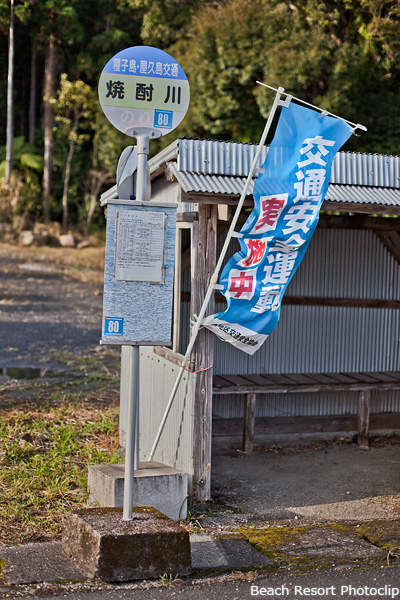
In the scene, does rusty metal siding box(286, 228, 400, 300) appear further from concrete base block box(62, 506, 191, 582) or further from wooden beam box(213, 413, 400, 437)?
concrete base block box(62, 506, 191, 582)

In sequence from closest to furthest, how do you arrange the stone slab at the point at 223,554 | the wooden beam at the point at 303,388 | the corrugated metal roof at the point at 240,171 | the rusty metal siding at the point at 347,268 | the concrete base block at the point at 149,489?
1. the stone slab at the point at 223,554
2. the concrete base block at the point at 149,489
3. the corrugated metal roof at the point at 240,171
4. the wooden beam at the point at 303,388
5. the rusty metal siding at the point at 347,268

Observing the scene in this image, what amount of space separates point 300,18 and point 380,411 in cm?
1659

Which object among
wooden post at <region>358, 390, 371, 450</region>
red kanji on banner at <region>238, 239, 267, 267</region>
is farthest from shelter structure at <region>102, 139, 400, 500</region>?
red kanji on banner at <region>238, 239, 267, 267</region>

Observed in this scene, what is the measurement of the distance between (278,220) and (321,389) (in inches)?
103

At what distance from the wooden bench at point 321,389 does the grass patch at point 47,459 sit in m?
1.36

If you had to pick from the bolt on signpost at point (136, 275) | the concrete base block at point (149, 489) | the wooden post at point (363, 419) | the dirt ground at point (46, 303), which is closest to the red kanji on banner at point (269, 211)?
the bolt on signpost at point (136, 275)

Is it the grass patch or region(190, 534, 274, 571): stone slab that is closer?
region(190, 534, 274, 571): stone slab

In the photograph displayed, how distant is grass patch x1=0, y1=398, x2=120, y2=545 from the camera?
17.2 ft

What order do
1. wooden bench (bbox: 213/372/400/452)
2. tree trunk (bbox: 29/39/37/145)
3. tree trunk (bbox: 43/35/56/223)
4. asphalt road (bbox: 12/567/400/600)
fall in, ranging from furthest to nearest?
tree trunk (bbox: 29/39/37/145) < tree trunk (bbox: 43/35/56/223) < wooden bench (bbox: 213/372/400/452) < asphalt road (bbox: 12/567/400/600)

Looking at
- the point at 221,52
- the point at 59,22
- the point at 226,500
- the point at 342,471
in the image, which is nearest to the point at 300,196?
the point at 226,500

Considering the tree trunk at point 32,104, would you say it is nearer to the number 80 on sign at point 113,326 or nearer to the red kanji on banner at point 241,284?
the red kanji on banner at point 241,284

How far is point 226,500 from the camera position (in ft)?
19.6

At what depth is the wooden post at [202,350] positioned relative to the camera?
18.8 ft

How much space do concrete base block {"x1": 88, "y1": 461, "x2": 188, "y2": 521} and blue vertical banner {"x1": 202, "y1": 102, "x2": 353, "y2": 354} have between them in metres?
1.16
